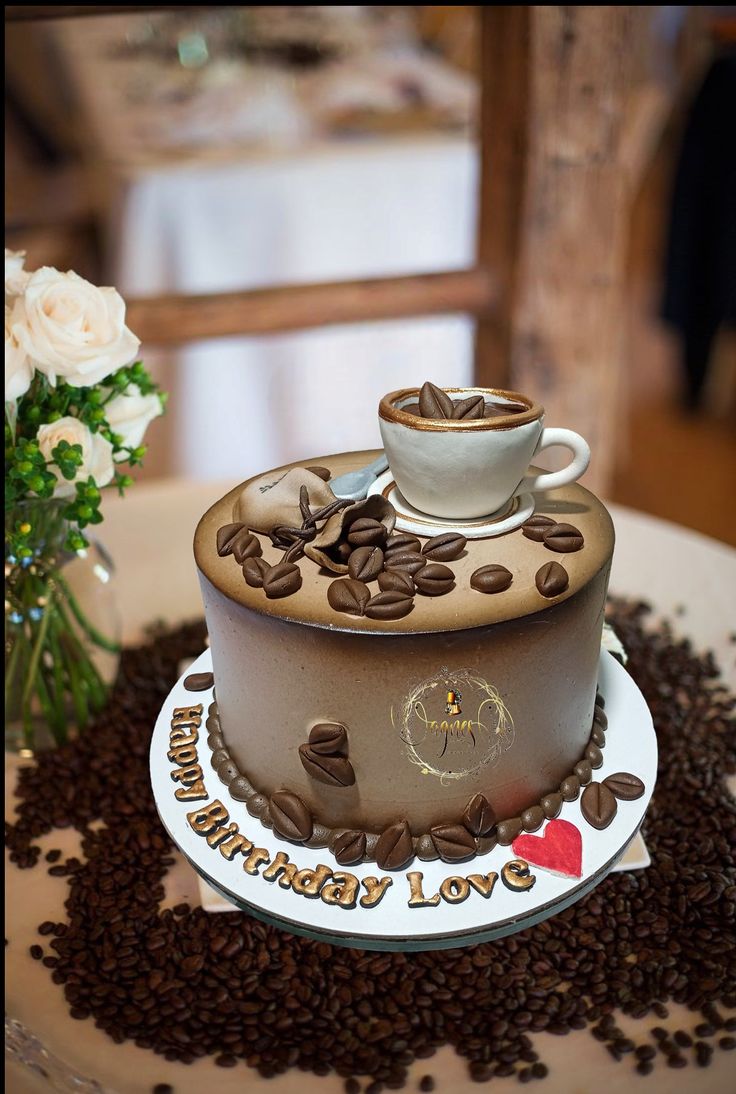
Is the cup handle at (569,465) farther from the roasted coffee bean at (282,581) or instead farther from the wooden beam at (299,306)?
the wooden beam at (299,306)

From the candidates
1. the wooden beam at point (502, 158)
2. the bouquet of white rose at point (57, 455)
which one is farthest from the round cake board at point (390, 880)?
the wooden beam at point (502, 158)

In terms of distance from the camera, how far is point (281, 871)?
895 mm

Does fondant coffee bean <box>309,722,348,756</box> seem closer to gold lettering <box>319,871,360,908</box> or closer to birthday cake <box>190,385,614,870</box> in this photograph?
birthday cake <box>190,385,614,870</box>

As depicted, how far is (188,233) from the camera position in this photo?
2.99 meters

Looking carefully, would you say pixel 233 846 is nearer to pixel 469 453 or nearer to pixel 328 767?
pixel 328 767

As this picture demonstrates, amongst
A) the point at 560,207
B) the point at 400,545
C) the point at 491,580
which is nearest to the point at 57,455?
the point at 400,545

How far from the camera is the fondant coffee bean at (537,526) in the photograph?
0.91 meters

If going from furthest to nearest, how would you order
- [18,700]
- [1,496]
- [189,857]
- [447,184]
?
[447,184]
[18,700]
[1,496]
[189,857]

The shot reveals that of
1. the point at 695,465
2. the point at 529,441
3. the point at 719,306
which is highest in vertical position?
the point at 529,441

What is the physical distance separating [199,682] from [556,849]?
0.46m

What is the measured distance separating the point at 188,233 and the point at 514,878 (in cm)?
259

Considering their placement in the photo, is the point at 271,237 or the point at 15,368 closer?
the point at 15,368

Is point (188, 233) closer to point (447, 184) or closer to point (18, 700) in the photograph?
point (447, 184)

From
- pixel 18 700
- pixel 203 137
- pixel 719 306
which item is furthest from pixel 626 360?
pixel 18 700
